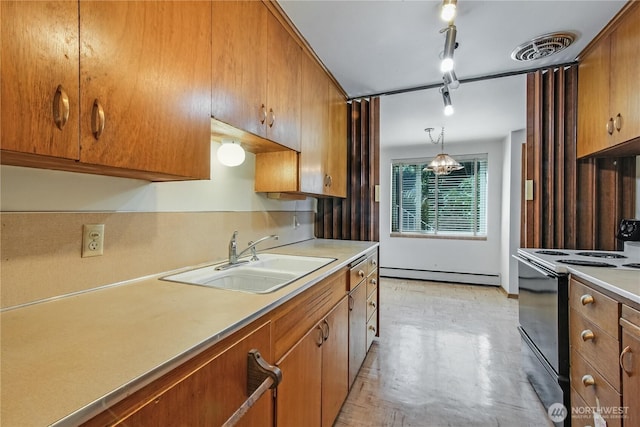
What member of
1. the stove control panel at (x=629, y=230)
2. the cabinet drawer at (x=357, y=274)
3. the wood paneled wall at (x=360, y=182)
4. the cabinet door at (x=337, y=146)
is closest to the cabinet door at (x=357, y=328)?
the cabinet drawer at (x=357, y=274)

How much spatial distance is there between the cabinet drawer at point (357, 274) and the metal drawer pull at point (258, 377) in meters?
1.02

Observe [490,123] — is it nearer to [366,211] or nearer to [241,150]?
[366,211]

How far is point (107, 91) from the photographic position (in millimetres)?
790

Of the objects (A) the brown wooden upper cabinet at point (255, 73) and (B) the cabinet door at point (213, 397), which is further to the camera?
(A) the brown wooden upper cabinet at point (255, 73)

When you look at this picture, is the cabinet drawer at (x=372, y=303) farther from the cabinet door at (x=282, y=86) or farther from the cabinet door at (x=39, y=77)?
the cabinet door at (x=39, y=77)

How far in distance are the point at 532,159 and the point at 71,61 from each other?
108 inches

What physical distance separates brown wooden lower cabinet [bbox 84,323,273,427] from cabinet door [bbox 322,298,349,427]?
56cm

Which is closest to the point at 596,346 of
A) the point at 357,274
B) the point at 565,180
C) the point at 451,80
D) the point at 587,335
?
the point at 587,335

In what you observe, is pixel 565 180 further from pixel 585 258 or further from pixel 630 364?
pixel 630 364

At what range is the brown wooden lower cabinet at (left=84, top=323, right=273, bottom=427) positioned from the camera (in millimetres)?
531

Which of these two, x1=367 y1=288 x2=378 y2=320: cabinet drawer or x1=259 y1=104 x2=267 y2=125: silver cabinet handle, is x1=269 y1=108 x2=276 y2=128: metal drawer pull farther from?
x1=367 y1=288 x2=378 y2=320: cabinet drawer

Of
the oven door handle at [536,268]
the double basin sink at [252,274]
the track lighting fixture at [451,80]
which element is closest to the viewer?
the double basin sink at [252,274]

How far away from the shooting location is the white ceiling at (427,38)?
61.1 inches

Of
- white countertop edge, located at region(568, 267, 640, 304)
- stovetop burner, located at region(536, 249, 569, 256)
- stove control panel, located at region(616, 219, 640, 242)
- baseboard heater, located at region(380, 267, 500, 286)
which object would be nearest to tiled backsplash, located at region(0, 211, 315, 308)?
white countertop edge, located at region(568, 267, 640, 304)
